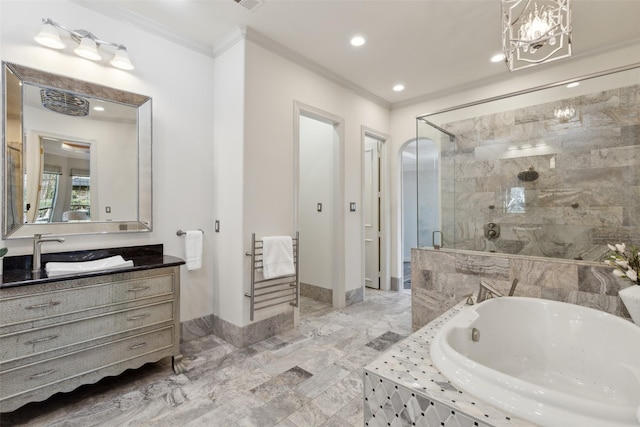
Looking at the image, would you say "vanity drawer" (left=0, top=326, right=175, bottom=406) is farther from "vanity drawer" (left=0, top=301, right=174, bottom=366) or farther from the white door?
the white door

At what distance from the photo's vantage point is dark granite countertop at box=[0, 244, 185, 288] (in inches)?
65.5

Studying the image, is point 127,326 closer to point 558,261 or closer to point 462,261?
point 462,261

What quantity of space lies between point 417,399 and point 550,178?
2981 mm

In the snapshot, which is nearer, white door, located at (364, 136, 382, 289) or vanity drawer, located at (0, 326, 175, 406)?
vanity drawer, located at (0, 326, 175, 406)

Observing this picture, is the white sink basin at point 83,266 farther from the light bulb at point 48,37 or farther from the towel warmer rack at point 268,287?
the light bulb at point 48,37

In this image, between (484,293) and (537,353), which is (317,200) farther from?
(537,353)

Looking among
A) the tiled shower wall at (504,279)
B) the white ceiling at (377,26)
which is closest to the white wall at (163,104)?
the white ceiling at (377,26)

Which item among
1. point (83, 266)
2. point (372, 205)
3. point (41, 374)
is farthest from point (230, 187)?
point (372, 205)

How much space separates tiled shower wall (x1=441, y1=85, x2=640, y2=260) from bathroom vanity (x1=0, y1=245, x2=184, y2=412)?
2.67m

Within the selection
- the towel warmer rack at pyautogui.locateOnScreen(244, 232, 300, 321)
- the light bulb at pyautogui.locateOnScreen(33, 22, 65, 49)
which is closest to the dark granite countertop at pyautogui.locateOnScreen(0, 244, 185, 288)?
the towel warmer rack at pyautogui.locateOnScreen(244, 232, 300, 321)

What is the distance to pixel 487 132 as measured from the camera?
3.29 meters

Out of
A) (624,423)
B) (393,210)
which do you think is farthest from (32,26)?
(393,210)

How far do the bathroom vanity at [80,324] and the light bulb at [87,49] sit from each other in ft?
4.71

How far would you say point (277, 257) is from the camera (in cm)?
271
